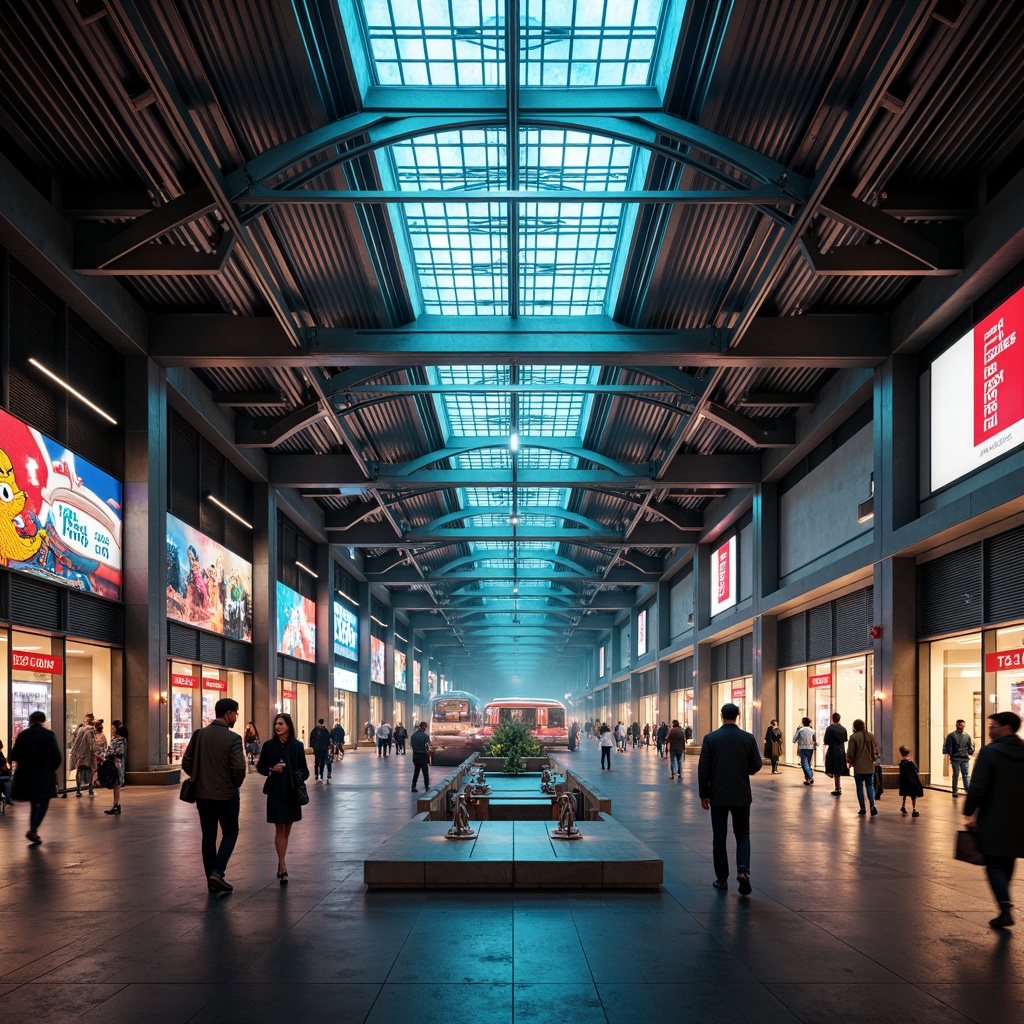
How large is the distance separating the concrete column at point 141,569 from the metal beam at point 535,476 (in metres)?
10.3

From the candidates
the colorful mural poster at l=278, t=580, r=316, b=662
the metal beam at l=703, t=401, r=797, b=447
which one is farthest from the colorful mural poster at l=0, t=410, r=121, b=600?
the colorful mural poster at l=278, t=580, r=316, b=662

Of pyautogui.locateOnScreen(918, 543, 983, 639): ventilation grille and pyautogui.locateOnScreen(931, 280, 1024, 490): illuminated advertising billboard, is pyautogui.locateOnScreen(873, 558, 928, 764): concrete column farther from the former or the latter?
pyautogui.locateOnScreen(931, 280, 1024, 490): illuminated advertising billboard

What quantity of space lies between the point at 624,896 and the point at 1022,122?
39.9 feet

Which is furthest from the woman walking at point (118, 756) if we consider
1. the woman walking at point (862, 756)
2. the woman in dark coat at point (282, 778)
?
the woman walking at point (862, 756)

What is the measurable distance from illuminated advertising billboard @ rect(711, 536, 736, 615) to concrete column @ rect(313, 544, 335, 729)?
1439 cm

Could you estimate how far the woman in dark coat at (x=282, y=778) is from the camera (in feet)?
31.2

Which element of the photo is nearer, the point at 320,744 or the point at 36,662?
the point at 36,662

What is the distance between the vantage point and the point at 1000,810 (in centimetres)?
770

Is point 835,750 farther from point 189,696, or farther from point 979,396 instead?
point 189,696

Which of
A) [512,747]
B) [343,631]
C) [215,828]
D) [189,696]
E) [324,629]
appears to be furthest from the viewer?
[343,631]

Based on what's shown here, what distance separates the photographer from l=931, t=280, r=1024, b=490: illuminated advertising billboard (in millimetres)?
16688

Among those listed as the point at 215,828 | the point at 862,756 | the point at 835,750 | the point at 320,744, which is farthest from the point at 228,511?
the point at 215,828

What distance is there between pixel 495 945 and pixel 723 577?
108 feet

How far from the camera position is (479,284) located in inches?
922
